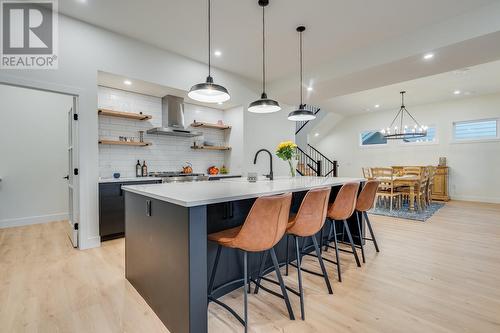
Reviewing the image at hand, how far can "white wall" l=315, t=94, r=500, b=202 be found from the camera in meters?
6.55

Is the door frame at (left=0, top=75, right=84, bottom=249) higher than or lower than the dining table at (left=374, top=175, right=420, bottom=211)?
higher

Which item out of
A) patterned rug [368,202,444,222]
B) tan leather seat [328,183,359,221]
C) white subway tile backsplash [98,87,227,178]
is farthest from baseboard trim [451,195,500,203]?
white subway tile backsplash [98,87,227,178]

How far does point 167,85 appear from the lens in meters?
3.96

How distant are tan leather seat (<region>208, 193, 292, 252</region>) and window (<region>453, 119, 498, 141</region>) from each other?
821cm

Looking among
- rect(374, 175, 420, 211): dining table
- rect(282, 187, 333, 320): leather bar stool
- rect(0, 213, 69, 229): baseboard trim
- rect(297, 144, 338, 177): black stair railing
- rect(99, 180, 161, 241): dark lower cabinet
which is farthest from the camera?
rect(297, 144, 338, 177): black stair railing

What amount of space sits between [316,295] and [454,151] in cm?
774

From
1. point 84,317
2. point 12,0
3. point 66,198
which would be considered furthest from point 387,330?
point 66,198

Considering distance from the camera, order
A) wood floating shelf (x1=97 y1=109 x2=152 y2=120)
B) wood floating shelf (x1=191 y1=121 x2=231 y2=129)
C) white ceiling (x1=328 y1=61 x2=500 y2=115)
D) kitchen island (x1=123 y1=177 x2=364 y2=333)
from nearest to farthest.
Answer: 1. kitchen island (x1=123 y1=177 x2=364 y2=333)
2. wood floating shelf (x1=97 y1=109 x2=152 y2=120)
3. wood floating shelf (x1=191 y1=121 x2=231 y2=129)
4. white ceiling (x1=328 y1=61 x2=500 y2=115)

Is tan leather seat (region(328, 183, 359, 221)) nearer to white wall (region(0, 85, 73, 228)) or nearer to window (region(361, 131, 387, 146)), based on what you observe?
white wall (region(0, 85, 73, 228))

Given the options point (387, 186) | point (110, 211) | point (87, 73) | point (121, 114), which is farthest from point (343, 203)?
point (387, 186)

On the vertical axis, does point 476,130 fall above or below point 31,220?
above

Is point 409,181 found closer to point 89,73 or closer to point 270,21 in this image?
point 270,21

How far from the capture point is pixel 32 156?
4.40m

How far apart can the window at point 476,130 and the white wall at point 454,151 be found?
0.51 feet
